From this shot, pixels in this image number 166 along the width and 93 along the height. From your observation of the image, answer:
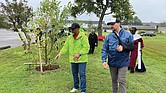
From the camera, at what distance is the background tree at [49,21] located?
9.37 metres

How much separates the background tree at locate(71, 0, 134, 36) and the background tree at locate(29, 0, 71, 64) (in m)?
23.0

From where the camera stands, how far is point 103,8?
34281 mm

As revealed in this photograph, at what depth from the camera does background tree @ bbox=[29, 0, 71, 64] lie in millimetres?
9367

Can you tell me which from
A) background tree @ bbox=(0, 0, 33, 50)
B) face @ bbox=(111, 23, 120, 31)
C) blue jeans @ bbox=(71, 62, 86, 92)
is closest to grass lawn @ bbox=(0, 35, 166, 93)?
blue jeans @ bbox=(71, 62, 86, 92)

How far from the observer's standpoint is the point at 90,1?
33594 mm

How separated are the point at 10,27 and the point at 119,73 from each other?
12743 mm

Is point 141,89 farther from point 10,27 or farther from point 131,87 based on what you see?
point 10,27

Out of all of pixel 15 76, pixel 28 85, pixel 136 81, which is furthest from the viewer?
pixel 15 76

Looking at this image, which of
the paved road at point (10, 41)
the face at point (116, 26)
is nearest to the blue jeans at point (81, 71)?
the face at point (116, 26)

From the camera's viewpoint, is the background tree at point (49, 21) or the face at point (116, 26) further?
the background tree at point (49, 21)

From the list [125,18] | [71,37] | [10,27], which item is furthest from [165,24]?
[71,37]

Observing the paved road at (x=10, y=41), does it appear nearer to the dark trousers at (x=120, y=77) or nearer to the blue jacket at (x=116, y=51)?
the dark trousers at (x=120, y=77)

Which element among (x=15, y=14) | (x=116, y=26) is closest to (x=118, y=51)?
(x=116, y=26)

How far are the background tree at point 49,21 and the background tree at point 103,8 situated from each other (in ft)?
75.6
